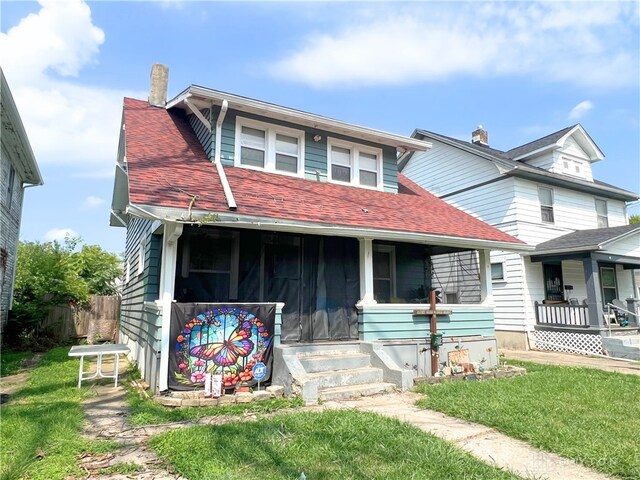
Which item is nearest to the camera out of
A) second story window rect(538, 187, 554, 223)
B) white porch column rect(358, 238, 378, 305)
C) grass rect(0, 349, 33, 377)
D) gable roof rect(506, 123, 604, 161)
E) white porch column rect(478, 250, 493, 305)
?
white porch column rect(358, 238, 378, 305)

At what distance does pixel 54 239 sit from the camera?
73.1ft

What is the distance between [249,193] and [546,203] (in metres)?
12.2

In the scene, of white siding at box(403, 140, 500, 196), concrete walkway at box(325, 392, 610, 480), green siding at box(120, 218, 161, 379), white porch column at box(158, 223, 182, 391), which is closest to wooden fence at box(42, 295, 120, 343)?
green siding at box(120, 218, 161, 379)

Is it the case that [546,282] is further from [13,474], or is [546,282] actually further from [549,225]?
[13,474]

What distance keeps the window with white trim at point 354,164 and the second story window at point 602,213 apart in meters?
11.3

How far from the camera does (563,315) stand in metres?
12.9

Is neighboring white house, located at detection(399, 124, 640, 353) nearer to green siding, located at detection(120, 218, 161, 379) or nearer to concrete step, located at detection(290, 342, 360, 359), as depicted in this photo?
concrete step, located at detection(290, 342, 360, 359)

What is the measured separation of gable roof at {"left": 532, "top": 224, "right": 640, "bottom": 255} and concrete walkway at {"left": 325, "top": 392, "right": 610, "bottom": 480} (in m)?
9.49

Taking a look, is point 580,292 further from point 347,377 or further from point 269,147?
point 269,147

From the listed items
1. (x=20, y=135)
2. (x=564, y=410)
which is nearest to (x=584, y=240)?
(x=564, y=410)

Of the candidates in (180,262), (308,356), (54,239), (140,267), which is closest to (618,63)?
(308,356)

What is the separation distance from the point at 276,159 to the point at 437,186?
10.1 meters

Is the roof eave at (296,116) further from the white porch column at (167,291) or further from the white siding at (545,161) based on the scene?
the white siding at (545,161)

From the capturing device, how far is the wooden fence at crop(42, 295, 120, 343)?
13.7 m
